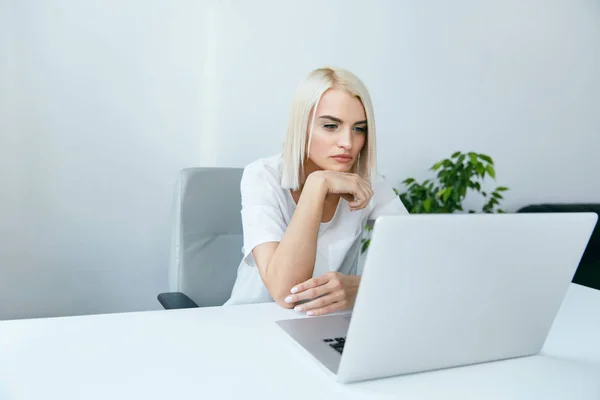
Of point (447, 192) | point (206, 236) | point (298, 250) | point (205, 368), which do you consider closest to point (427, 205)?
point (447, 192)

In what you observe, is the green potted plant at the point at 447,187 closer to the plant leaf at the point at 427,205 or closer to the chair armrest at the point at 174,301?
the plant leaf at the point at 427,205

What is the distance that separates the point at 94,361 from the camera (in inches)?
30.9

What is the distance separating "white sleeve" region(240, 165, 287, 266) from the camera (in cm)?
137

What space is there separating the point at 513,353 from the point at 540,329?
0.06 m

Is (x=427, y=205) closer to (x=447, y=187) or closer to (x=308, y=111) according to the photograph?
(x=447, y=187)

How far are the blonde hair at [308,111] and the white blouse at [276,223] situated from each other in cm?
6

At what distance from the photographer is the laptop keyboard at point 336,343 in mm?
893

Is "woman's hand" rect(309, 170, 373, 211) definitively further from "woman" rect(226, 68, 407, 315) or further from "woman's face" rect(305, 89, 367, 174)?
"woman's face" rect(305, 89, 367, 174)

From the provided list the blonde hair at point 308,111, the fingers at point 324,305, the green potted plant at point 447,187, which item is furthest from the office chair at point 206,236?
the green potted plant at point 447,187

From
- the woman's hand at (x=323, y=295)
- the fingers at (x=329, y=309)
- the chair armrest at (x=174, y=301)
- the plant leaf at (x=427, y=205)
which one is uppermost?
the woman's hand at (x=323, y=295)

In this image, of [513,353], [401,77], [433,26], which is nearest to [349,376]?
[513,353]

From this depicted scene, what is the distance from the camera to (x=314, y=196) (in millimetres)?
1314

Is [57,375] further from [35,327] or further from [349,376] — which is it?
[349,376]

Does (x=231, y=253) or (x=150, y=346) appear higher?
(x=150, y=346)
